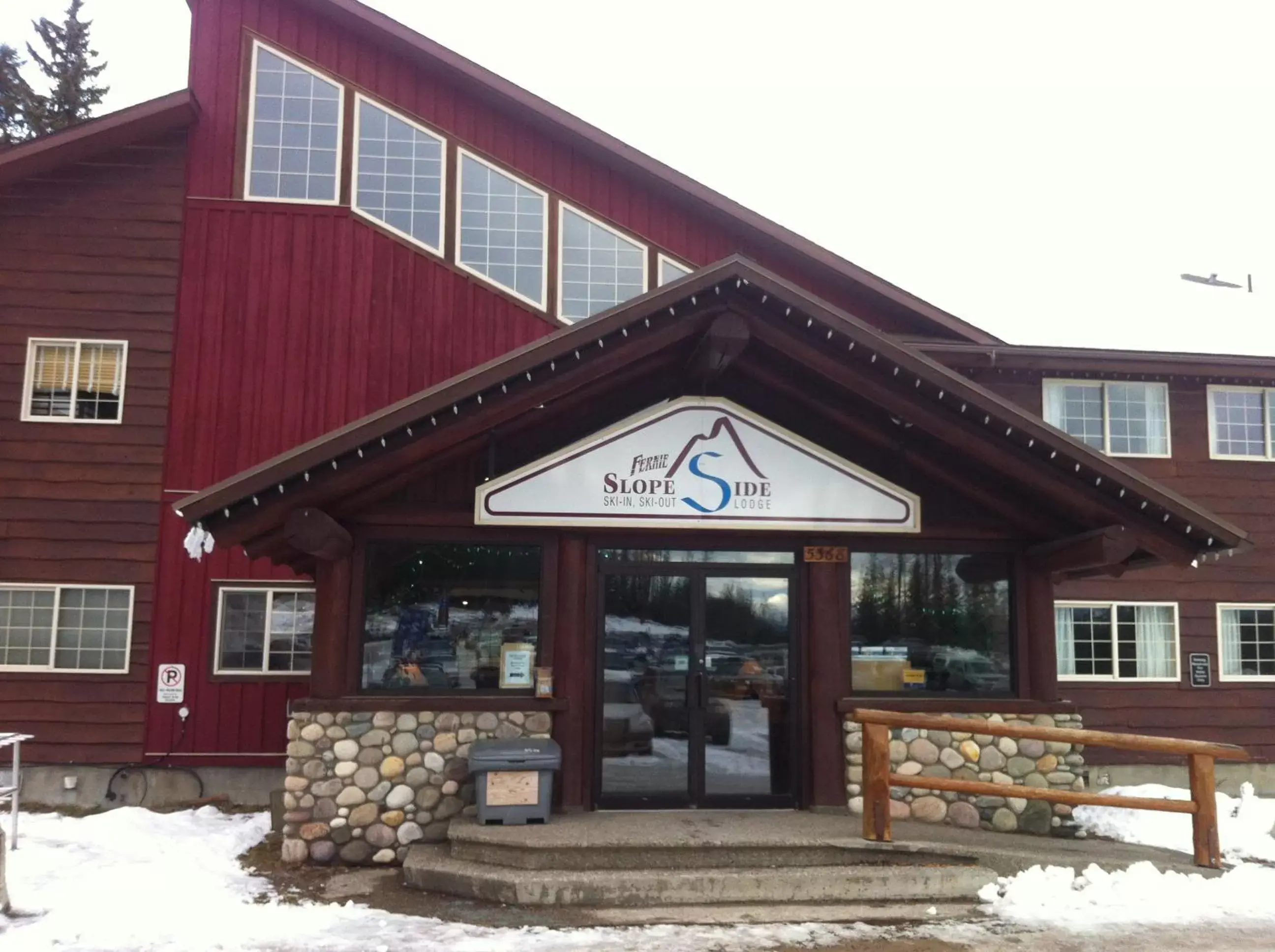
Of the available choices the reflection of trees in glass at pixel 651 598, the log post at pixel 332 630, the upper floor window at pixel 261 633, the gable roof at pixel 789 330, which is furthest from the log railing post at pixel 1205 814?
the upper floor window at pixel 261 633

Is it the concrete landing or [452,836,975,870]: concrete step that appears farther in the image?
[452,836,975,870]: concrete step

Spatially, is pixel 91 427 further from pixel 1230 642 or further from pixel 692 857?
pixel 1230 642

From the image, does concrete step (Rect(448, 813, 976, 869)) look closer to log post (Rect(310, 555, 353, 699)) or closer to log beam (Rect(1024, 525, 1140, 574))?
log post (Rect(310, 555, 353, 699))

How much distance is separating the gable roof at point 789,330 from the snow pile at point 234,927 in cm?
264

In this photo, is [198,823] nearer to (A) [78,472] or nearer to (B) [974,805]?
(A) [78,472]

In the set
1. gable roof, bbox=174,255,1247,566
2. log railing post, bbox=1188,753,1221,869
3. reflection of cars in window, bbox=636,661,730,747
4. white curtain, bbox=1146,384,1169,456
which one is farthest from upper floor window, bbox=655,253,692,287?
log railing post, bbox=1188,753,1221,869

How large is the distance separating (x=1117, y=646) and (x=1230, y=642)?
5.28ft

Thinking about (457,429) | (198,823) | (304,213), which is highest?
(304,213)

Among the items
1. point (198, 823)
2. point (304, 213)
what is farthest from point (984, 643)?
point (304, 213)

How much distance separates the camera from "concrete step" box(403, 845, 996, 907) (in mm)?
6945

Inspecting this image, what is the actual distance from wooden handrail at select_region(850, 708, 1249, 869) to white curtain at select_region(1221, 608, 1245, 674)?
6.22 m

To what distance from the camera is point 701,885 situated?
23.1 feet

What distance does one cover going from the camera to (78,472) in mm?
→ 11523

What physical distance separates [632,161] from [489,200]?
1865 millimetres
